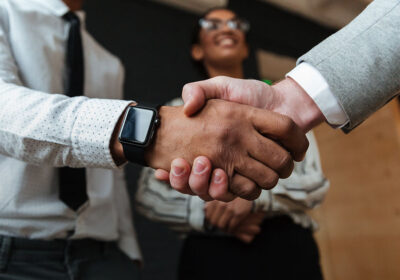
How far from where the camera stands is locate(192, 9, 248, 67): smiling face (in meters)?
1.20

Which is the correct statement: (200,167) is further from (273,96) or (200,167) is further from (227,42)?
(227,42)

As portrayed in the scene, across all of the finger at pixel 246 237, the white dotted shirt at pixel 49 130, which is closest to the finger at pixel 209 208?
the finger at pixel 246 237

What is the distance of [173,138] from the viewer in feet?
1.80

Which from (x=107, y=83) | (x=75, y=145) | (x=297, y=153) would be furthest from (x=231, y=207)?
(x=107, y=83)

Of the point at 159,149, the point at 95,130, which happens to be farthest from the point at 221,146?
the point at 95,130

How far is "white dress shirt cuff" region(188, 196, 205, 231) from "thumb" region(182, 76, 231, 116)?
39cm

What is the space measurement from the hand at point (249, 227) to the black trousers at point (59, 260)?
1.08 feet

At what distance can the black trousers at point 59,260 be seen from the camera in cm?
67

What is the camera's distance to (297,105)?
0.61 m

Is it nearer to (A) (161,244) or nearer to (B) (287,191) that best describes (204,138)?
(B) (287,191)

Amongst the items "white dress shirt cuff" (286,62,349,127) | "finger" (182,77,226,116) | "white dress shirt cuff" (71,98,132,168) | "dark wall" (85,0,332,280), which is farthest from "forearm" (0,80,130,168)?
"dark wall" (85,0,332,280)

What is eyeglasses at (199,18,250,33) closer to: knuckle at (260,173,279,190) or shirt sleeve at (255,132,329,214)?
shirt sleeve at (255,132,329,214)

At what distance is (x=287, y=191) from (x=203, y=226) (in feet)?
0.85

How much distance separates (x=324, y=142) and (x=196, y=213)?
1.30 feet
